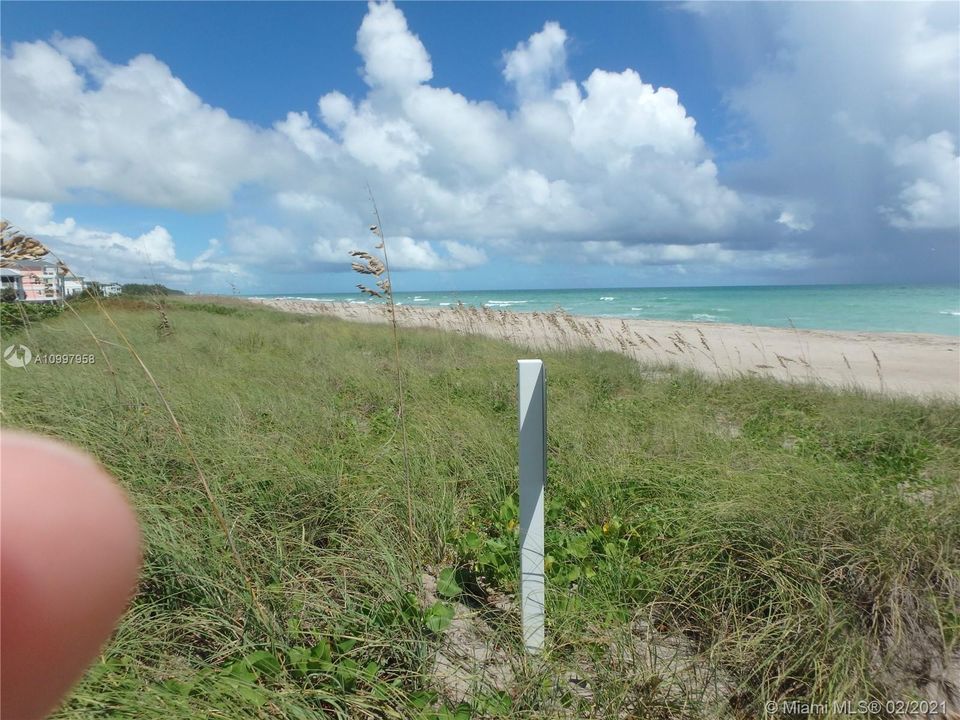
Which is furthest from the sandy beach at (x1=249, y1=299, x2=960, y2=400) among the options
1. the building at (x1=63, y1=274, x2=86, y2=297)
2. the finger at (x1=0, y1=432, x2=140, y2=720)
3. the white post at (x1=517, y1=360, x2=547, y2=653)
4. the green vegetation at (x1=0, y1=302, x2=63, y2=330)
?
the finger at (x1=0, y1=432, x2=140, y2=720)

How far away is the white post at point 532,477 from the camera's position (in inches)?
89.7

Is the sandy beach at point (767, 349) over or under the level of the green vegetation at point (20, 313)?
under

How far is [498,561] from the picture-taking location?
9.19ft

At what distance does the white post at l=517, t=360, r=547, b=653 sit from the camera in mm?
2279

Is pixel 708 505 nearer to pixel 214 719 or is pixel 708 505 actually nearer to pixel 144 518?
pixel 214 719

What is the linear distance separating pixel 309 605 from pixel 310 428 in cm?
212

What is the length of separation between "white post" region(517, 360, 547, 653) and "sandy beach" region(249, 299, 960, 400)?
478 cm

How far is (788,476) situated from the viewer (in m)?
3.24

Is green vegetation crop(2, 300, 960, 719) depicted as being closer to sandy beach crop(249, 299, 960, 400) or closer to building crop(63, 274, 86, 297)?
building crop(63, 274, 86, 297)

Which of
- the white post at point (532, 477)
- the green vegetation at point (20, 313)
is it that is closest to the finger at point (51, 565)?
the white post at point (532, 477)

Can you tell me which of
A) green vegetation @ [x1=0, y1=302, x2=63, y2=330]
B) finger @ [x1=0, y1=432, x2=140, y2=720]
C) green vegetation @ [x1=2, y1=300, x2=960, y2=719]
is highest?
green vegetation @ [x1=0, y1=302, x2=63, y2=330]

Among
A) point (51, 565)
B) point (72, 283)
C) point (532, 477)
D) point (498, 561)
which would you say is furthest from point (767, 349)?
point (51, 565)

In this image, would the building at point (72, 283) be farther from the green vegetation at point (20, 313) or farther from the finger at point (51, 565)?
the green vegetation at point (20, 313)

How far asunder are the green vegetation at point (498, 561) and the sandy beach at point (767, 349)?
3238 mm
